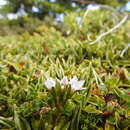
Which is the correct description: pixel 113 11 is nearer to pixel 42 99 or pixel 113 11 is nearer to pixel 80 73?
pixel 80 73

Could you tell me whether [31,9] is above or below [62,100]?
above

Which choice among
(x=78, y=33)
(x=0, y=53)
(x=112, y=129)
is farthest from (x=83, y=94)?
(x=78, y=33)

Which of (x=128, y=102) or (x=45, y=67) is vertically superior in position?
(x=45, y=67)

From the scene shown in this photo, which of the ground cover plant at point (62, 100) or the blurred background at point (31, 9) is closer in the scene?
the ground cover plant at point (62, 100)

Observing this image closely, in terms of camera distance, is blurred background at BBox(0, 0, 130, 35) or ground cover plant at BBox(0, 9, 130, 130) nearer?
ground cover plant at BBox(0, 9, 130, 130)

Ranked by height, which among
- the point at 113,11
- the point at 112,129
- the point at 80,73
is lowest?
the point at 112,129

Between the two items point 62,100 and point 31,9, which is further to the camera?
point 31,9

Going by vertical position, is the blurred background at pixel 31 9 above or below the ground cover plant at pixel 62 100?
above

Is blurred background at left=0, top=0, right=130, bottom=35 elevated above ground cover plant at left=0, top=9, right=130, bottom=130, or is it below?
above

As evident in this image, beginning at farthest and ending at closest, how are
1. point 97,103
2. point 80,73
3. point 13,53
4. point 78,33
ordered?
point 78,33 → point 13,53 → point 80,73 → point 97,103

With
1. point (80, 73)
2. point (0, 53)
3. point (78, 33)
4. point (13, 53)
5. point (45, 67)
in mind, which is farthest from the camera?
point (78, 33)

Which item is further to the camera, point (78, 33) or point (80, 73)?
point (78, 33)
